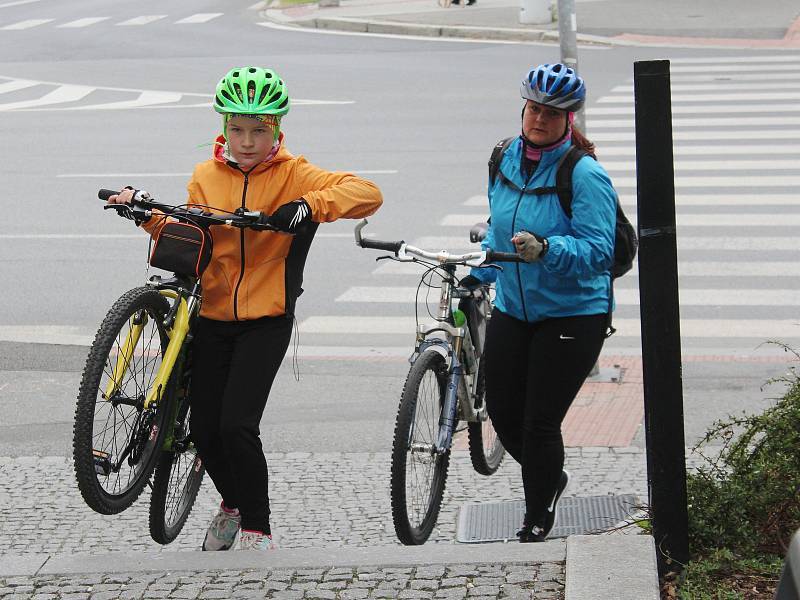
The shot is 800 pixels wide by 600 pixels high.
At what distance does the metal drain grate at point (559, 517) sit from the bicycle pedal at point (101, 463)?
1.62 metres

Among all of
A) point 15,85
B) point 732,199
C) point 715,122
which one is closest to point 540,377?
point 732,199

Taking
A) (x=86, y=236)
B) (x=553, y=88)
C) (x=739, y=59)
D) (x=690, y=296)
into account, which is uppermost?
(x=739, y=59)

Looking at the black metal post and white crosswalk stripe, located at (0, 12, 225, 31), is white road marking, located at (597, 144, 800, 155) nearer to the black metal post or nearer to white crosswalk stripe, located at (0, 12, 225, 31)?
the black metal post

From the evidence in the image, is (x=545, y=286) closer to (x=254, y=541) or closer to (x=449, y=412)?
(x=449, y=412)

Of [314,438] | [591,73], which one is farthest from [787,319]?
[591,73]

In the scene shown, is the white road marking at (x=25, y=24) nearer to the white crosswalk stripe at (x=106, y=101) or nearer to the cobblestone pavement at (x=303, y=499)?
the white crosswalk stripe at (x=106, y=101)

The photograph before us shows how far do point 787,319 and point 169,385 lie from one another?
19.0 feet

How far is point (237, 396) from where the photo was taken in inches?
189

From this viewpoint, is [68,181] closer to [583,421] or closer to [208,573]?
[583,421]

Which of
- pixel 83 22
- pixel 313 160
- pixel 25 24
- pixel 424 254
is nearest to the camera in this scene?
pixel 424 254

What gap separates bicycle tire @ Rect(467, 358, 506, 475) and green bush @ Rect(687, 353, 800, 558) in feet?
4.83

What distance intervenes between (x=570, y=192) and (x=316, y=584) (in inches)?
68.9

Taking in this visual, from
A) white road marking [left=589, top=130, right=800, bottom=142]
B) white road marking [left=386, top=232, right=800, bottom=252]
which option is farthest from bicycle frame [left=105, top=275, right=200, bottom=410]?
white road marking [left=589, top=130, right=800, bottom=142]

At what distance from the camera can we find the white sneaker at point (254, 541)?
4.96 meters
